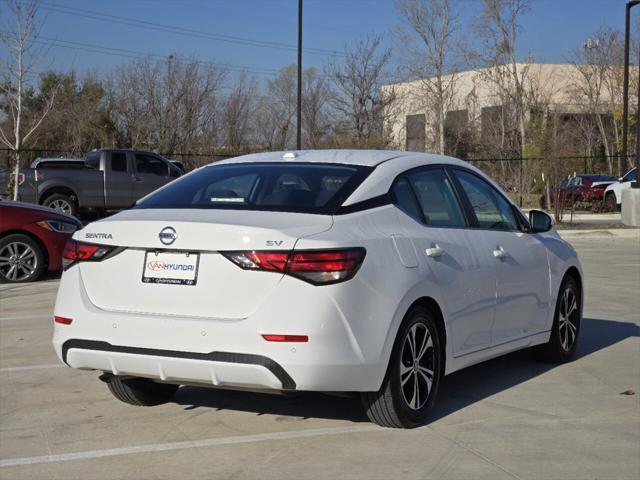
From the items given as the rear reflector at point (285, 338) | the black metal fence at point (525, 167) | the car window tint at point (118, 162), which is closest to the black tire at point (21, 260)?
the rear reflector at point (285, 338)

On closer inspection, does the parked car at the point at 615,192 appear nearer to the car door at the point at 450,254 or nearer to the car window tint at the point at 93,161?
the car window tint at the point at 93,161

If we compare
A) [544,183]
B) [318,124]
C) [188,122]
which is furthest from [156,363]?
[318,124]

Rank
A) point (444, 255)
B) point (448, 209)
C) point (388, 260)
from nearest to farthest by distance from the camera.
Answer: point (388, 260), point (444, 255), point (448, 209)

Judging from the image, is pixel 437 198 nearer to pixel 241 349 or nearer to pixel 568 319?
pixel 241 349

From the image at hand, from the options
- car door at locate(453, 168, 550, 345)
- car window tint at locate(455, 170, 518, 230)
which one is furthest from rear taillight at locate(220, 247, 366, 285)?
car window tint at locate(455, 170, 518, 230)

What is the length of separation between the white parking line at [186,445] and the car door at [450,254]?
0.93m

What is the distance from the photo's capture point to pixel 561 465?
487 cm

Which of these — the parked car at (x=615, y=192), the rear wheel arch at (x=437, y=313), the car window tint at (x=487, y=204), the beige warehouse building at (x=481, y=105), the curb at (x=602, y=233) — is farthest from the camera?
the beige warehouse building at (x=481, y=105)

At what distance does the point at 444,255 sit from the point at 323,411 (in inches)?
49.6

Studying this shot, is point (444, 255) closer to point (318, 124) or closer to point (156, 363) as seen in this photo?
point (156, 363)

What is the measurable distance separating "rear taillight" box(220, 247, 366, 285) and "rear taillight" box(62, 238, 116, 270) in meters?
0.81

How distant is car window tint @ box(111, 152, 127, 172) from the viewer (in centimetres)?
2502

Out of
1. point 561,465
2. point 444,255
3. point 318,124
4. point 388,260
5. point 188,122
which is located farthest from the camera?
point 318,124

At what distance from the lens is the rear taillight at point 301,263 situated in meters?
4.81
